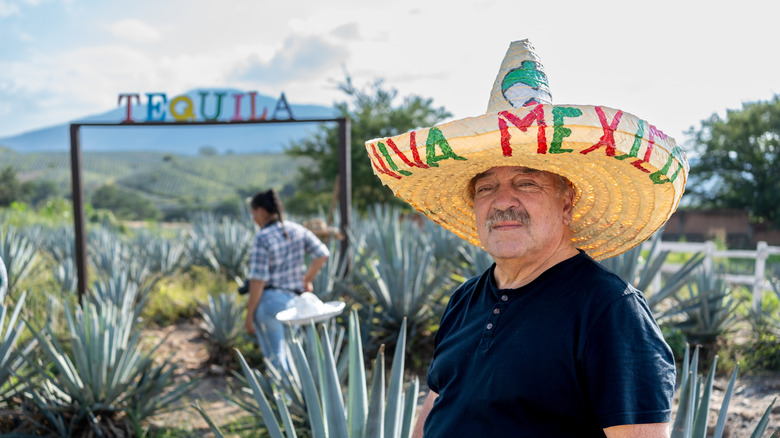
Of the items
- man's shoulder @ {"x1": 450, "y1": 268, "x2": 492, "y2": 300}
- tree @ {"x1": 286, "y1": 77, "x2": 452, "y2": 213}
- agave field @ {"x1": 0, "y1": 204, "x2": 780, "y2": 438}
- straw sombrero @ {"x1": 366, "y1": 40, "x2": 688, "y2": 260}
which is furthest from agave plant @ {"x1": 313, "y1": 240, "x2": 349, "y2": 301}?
tree @ {"x1": 286, "y1": 77, "x2": 452, "y2": 213}

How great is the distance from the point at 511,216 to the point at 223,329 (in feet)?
16.2

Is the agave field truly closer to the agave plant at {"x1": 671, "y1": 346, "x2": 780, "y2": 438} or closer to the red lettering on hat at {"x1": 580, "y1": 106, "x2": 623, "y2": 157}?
the agave plant at {"x1": 671, "y1": 346, "x2": 780, "y2": 438}

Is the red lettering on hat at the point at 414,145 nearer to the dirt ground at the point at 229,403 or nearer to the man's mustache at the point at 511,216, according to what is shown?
the man's mustache at the point at 511,216

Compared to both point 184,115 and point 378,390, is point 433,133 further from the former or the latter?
point 184,115

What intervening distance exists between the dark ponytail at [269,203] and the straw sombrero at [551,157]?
279 centimetres

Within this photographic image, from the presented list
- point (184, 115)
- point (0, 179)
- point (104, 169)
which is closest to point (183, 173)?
point (104, 169)

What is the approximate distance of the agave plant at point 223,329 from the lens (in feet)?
19.8

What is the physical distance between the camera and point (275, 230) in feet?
15.3

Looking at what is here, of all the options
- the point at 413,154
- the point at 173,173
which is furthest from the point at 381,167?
the point at 173,173

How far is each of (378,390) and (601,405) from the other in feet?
3.42

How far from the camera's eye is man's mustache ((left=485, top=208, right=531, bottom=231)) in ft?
5.38

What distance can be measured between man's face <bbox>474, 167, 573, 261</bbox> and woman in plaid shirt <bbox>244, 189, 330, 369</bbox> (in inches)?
122

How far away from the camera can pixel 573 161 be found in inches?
62.9

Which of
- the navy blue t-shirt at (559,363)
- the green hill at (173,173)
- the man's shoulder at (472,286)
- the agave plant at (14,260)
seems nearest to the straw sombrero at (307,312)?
the man's shoulder at (472,286)
